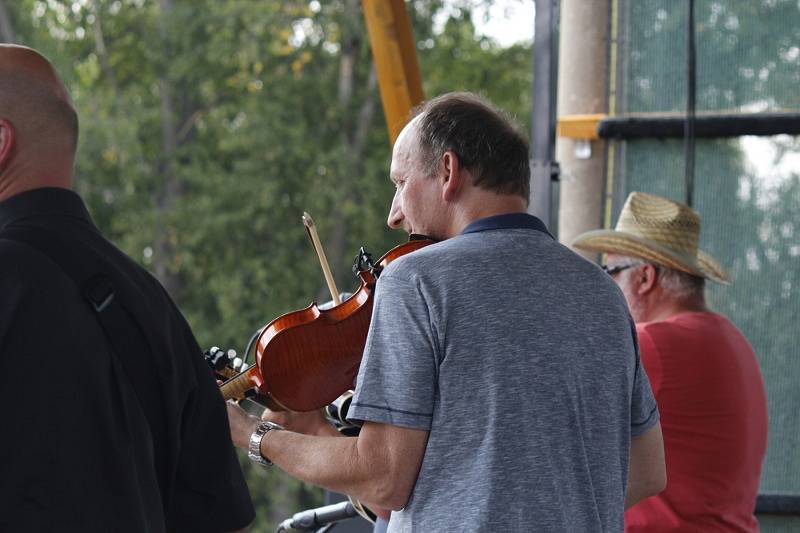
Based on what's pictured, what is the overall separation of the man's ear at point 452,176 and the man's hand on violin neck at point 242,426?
1.98 feet

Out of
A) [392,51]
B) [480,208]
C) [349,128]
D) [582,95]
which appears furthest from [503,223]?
[349,128]

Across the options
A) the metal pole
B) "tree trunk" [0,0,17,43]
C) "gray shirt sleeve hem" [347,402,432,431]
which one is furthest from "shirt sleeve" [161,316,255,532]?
"tree trunk" [0,0,17,43]

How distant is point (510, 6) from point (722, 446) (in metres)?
12.3

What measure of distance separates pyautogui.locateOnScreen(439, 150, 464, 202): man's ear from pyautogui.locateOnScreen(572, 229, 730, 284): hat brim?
110 centimetres

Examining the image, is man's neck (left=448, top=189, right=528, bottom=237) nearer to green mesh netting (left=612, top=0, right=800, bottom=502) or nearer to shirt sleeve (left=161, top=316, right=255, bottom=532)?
shirt sleeve (left=161, top=316, right=255, bottom=532)

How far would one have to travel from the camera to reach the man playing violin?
192 centimetres

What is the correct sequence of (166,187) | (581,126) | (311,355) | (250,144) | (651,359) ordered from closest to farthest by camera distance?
(311,355) → (651,359) → (581,126) → (250,144) → (166,187)

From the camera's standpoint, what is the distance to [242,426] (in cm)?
236

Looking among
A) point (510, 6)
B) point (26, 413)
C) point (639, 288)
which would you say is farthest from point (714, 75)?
point (510, 6)

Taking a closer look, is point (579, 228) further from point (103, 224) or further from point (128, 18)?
point (128, 18)

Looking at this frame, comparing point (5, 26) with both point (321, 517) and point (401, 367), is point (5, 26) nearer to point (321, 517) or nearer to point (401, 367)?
point (321, 517)

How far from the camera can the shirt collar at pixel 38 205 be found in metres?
1.69

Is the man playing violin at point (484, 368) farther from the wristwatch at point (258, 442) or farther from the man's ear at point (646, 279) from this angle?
the man's ear at point (646, 279)

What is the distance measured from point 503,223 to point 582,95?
1.78 meters
